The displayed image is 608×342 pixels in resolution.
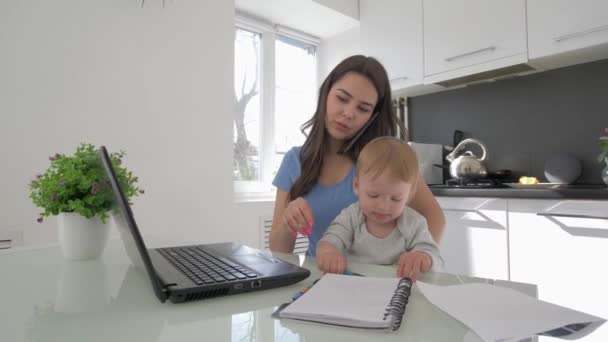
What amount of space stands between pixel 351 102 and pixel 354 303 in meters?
0.81

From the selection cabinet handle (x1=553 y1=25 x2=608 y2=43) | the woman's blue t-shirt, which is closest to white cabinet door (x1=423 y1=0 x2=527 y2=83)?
cabinet handle (x1=553 y1=25 x2=608 y2=43)

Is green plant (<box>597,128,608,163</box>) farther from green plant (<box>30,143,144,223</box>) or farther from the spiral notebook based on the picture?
green plant (<box>30,143,144,223</box>)

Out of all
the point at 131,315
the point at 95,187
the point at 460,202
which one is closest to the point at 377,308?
the point at 131,315

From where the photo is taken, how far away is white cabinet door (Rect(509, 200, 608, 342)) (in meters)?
1.65

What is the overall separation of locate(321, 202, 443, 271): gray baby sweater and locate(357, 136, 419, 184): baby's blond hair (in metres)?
0.11

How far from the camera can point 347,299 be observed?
1.71ft

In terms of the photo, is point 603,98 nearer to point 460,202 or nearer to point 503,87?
point 503,87

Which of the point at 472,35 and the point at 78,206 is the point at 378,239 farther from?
the point at 472,35

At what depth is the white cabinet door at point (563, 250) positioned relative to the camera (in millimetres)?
1650

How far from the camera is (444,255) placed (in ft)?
7.31

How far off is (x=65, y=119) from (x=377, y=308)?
1.91 meters

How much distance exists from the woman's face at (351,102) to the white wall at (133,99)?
1.30 meters

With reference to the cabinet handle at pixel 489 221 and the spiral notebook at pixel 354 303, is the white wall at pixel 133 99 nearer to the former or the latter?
the cabinet handle at pixel 489 221

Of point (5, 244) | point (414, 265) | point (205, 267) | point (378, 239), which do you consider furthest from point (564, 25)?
point (5, 244)
